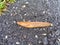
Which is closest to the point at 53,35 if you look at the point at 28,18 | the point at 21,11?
the point at 28,18

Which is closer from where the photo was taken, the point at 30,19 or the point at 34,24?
the point at 34,24

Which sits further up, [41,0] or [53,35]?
[41,0]

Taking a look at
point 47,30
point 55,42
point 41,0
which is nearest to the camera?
point 55,42

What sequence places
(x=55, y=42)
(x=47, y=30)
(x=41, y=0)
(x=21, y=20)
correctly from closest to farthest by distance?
(x=55, y=42) < (x=47, y=30) < (x=21, y=20) < (x=41, y=0)

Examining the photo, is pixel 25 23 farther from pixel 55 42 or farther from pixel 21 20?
pixel 55 42

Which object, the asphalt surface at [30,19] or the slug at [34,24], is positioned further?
the slug at [34,24]

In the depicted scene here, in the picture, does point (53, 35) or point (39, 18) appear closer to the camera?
point (53, 35)

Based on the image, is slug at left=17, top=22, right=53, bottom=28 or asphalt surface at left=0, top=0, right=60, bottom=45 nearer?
asphalt surface at left=0, top=0, right=60, bottom=45
